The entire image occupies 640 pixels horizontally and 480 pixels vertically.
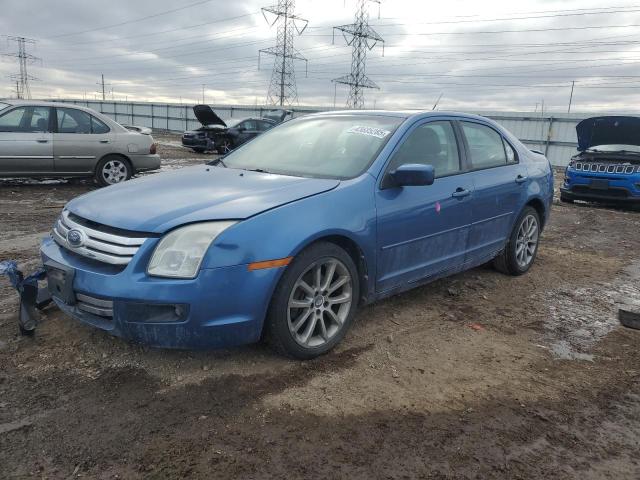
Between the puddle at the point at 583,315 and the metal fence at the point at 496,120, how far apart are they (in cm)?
1335

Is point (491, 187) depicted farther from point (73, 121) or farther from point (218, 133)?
point (218, 133)

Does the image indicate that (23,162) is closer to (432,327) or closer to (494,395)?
(432,327)

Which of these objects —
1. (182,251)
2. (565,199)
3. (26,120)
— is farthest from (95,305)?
(565,199)

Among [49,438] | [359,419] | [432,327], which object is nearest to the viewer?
[49,438]

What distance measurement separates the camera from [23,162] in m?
8.84

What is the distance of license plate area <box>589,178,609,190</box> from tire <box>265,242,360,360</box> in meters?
8.53

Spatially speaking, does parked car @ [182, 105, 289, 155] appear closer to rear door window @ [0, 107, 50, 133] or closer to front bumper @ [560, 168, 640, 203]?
rear door window @ [0, 107, 50, 133]

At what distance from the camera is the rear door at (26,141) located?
341 inches

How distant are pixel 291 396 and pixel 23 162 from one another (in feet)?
26.3

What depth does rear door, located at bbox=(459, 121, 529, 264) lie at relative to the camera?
4.40 metres

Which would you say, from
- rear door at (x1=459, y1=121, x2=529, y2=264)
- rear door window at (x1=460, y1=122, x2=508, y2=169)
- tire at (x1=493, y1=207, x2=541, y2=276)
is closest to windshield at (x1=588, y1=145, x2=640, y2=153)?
tire at (x1=493, y1=207, x2=541, y2=276)

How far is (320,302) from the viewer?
10.6 feet

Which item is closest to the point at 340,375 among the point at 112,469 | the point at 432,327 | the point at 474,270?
the point at 432,327

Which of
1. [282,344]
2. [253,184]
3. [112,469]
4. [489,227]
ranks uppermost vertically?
[253,184]
